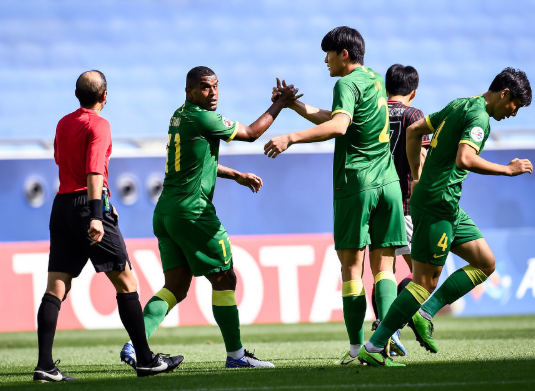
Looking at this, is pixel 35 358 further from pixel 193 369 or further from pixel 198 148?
pixel 198 148

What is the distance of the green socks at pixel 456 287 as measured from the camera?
17.4ft

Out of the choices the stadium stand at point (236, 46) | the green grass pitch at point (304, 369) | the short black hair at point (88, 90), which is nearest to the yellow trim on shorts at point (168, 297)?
the green grass pitch at point (304, 369)

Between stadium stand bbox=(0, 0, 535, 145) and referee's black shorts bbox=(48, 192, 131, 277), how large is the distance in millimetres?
17143

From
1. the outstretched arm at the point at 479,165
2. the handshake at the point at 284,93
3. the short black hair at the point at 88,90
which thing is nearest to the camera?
the outstretched arm at the point at 479,165

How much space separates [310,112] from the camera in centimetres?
570

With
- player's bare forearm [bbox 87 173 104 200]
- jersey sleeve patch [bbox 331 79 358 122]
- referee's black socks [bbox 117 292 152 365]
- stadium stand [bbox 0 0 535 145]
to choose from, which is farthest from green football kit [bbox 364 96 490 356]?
stadium stand [bbox 0 0 535 145]

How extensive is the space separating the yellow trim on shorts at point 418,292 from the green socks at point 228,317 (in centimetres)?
122

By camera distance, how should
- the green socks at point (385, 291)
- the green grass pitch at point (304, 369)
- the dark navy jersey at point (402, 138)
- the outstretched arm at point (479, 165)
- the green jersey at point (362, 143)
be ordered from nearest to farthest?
1. the green grass pitch at point (304, 369)
2. the outstretched arm at point (479, 165)
3. the green jersey at point (362, 143)
4. the green socks at point (385, 291)
5. the dark navy jersey at point (402, 138)

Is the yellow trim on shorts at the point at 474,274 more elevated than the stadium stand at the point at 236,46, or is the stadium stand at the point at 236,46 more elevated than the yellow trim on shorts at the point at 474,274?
the stadium stand at the point at 236,46

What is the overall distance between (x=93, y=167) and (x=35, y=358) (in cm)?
305

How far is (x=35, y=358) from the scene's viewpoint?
23.5 feet

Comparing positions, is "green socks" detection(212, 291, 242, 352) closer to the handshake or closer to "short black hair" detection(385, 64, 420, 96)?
the handshake

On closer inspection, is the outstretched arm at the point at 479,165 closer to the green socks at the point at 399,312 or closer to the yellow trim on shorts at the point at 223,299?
the green socks at the point at 399,312

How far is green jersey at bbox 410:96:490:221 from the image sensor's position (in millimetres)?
4969
